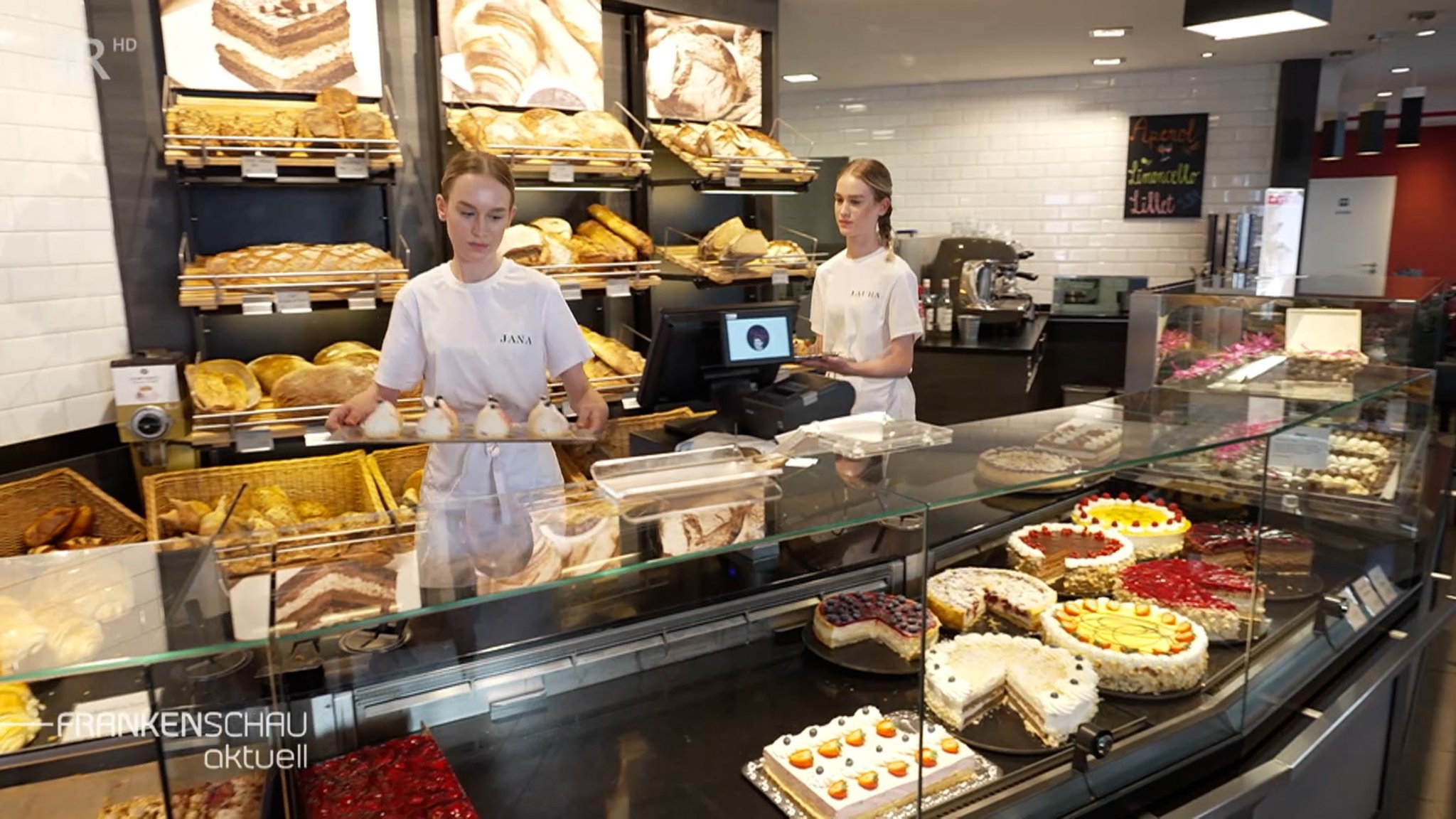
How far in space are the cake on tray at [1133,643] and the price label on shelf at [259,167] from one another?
2.77 metres

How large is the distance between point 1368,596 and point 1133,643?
3.43 ft

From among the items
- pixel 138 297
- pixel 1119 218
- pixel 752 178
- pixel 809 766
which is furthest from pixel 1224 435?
pixel 1119 218

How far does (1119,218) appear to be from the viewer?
26.6ft

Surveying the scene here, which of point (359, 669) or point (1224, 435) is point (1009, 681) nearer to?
point (1224, 435)

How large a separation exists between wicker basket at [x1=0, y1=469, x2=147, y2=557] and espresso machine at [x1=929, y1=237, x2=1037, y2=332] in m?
4.65

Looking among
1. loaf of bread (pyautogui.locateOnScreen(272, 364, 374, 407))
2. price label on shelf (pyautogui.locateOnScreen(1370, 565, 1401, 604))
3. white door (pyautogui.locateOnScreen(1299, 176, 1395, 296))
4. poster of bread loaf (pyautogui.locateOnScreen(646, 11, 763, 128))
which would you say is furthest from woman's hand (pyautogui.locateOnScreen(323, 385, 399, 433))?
white door (pyautogui.locateOnScreen(1299, 176, 1395, 296))

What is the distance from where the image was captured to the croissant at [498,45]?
383 centimetres

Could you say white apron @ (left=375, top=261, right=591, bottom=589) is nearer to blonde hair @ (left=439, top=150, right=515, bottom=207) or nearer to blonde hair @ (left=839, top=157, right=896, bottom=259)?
blonde hair @ (left=439, top=150, right=515, bottom=207)

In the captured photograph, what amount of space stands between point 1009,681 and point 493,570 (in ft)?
3.61

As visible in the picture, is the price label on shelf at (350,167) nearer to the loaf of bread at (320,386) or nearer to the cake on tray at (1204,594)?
the loaf of bread at (320,386)

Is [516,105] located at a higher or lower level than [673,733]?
higher

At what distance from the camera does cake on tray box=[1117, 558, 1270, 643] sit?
210cm

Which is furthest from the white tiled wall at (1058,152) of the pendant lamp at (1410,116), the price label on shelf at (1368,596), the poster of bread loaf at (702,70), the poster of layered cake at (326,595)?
the poster of layered cake at (326,595)

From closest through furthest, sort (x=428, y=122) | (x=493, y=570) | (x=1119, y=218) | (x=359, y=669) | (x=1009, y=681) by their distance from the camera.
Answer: (x=493, y=570)
(x=359, y=669)
(x=1009, y=681)
(x=428, y=122)
(x=1119, y=218)
